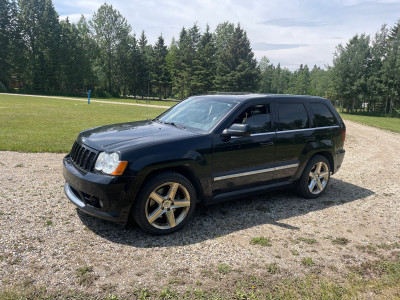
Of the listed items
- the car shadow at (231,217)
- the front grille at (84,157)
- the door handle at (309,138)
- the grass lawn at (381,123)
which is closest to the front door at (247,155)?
the car shadow at (231,217)

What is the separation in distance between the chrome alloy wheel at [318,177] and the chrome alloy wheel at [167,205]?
2683mm

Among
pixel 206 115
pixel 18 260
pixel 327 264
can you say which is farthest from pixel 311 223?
pixel 18 260

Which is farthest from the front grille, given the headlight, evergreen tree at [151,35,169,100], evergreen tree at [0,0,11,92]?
evergreen tree at [151,35,169,100]

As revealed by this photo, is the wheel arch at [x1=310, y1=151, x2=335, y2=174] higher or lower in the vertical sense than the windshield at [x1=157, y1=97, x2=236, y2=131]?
lower

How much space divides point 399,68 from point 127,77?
49299 mm

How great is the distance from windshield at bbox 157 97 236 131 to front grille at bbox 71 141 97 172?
4.68 ft

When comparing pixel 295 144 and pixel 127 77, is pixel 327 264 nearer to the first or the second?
pixel 295 144

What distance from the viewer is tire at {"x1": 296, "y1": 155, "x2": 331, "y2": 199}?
17.2 feet

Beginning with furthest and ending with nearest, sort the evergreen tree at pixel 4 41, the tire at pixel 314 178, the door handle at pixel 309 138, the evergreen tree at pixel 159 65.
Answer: the evergreen tree at pixel 159 65
the evergreen tree at pixel 4 41
the tire at pixel 314 178
the door handle at pixel 309 138

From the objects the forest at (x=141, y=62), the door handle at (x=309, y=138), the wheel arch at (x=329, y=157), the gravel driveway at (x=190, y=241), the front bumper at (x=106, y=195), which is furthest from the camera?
the forest at (x=141, y=62)

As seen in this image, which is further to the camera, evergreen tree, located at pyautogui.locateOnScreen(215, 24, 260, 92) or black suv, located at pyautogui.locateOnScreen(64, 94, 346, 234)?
evergreen tree, located at pyautogui.locateOnScreen(215, 24, 260, 92)

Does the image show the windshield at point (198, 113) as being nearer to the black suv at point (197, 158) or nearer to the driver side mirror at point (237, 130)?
the black suv at point (197, 158)

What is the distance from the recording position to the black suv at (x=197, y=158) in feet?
11.3

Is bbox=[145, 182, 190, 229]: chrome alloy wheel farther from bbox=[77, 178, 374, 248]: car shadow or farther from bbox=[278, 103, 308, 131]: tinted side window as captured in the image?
bbox=[278, 103, 308, 131]: tinted side window
